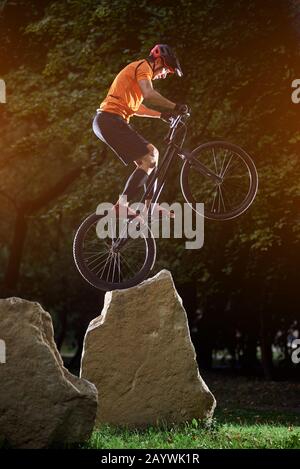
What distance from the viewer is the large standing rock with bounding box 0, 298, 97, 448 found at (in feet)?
35.1

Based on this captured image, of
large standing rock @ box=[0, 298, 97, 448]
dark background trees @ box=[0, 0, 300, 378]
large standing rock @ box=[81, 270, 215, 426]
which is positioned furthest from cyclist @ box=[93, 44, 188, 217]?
dark background trees @ box=[0, 0, 300, 378]

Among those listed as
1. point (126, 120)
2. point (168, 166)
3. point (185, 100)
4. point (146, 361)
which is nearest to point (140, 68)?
Answer: point (126, 120)

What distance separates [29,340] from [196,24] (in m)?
10.2

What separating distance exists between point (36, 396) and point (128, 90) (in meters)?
4.27

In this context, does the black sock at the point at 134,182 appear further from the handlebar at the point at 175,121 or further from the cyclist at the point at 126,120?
the handlebar at the point at 175,121

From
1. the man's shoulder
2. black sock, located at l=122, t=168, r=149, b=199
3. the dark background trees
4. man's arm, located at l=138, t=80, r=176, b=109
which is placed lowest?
black sock, located at l=122, t=168, r=149, b=199

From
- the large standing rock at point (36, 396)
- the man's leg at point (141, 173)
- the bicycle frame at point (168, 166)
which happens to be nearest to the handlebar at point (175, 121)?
the bicycle frame at point (168, 166)

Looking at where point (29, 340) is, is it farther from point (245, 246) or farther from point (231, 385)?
point (231, 385)

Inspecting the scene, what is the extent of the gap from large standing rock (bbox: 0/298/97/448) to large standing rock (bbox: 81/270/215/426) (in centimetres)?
235

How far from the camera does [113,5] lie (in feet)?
Answer: 60.6

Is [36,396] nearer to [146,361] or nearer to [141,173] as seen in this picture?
[146,361]

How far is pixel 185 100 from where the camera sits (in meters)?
19.5

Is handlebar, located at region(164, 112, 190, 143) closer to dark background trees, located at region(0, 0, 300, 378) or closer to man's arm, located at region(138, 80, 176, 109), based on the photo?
man's arm, located at region(138, 80, 176, 109)

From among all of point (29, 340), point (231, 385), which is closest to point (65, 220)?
point (231, 385)
